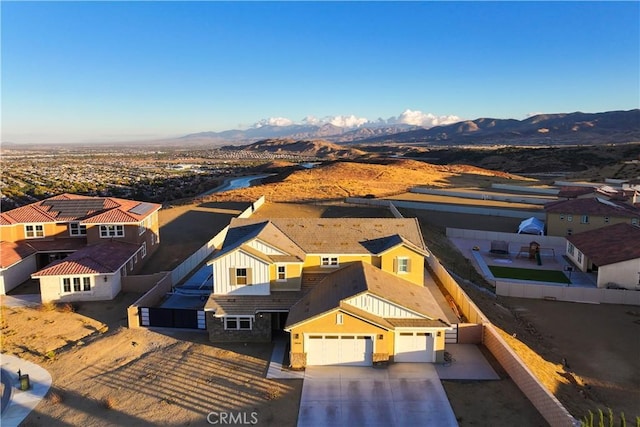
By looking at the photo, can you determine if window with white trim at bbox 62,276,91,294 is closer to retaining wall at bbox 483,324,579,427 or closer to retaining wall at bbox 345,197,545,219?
retaining wall at bbox 483,324,579,427

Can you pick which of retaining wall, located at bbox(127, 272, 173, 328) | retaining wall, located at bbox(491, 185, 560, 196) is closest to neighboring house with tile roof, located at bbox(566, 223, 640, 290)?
retaining wall, located at bbox(127, 272, 173, 328)

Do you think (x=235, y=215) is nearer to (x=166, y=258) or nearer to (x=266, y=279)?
(x=166, y=258)

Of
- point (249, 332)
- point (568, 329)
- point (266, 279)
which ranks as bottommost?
point (568, 329)

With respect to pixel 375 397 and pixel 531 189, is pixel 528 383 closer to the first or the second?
pixel 375 397

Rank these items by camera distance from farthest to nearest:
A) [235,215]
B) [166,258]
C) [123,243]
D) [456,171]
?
[456,171] < [235,215] < [166,258] < [123,243]

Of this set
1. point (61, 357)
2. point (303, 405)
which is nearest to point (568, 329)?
point (303, 405)

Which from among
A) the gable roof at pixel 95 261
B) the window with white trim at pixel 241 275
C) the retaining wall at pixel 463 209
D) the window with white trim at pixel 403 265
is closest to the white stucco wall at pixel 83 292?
the gable roof at pixel 95 261

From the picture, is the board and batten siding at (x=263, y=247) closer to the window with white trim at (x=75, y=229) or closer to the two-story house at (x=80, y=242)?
the two-story house at (x=80, y=242)
